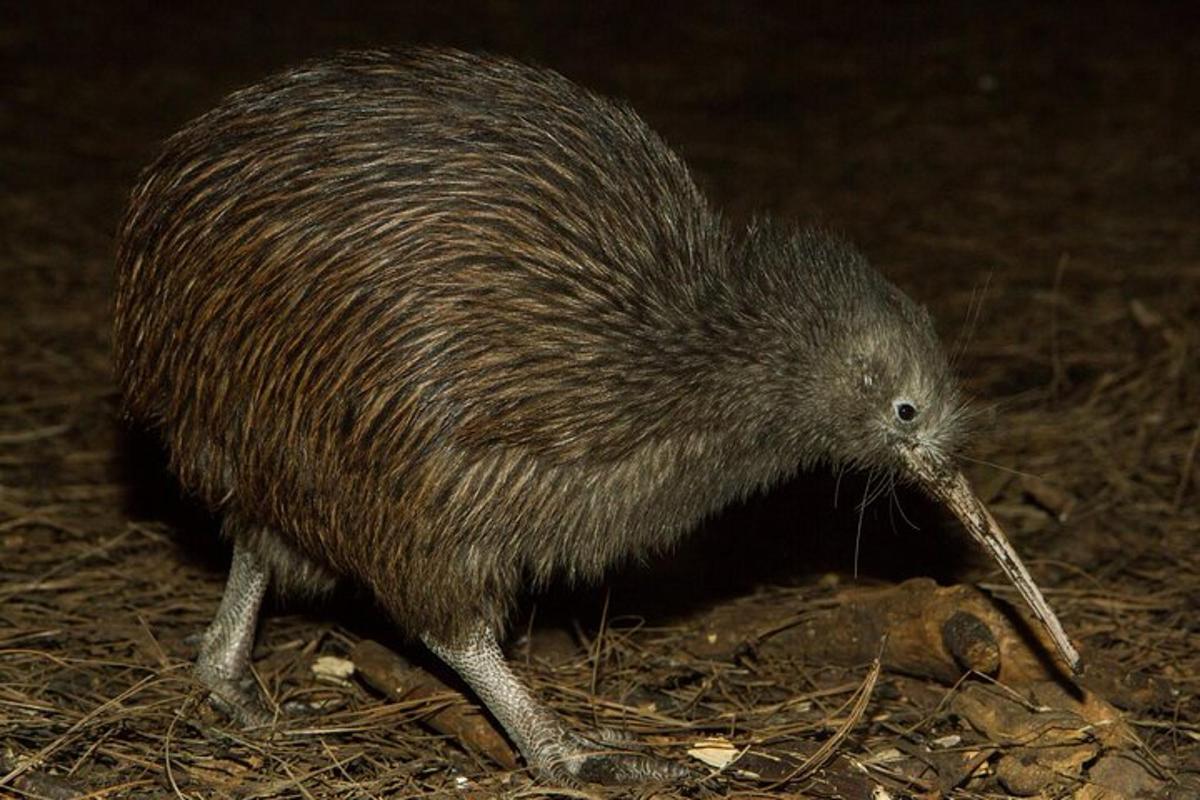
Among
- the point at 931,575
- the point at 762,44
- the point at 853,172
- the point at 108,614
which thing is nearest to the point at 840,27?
the point at 762,44

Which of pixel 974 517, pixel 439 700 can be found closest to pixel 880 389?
pixel 974 517

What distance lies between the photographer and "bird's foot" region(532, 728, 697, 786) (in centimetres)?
372

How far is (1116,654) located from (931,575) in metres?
0.56

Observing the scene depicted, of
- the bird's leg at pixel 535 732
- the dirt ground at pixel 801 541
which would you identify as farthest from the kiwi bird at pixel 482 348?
the dirt ground at pixel 801 541

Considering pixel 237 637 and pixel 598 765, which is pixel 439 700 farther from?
pixel 237 637

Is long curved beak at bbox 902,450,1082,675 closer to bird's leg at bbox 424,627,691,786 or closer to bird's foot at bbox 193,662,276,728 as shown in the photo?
bird's leg at bbox 424,627,691,786

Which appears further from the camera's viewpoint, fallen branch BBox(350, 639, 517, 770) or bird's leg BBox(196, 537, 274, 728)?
bird's leg BBox(196, 537, 274, 728)

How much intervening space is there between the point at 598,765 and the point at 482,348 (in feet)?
3.13

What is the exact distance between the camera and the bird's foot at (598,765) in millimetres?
3717

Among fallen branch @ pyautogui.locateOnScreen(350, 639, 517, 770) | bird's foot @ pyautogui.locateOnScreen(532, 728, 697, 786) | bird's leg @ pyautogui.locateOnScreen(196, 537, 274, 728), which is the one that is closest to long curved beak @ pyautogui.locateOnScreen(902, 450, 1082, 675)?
bird's foot @ pyautogui.locateOnScreen(532, 728, 697, 786)

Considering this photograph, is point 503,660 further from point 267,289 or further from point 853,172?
point 853,172

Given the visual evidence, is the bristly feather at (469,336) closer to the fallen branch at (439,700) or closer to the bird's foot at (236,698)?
the fallen branch at (439,700)

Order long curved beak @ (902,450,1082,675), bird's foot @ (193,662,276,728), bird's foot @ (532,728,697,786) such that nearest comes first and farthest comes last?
bird's foot @ (532,728,697,786)
long curved beak @ (902,450,1082,675)
bird's foot @ (193,662,276,728)

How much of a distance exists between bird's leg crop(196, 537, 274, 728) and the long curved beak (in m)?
1.55
